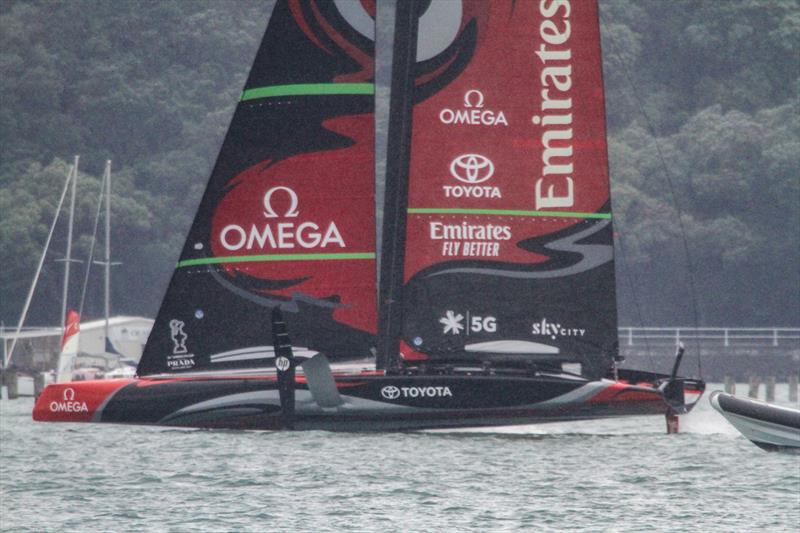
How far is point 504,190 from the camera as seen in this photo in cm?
2761

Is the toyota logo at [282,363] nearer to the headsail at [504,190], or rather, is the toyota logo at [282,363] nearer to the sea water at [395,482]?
the sea water at [395,482]

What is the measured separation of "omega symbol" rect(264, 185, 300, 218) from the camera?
1067 inches

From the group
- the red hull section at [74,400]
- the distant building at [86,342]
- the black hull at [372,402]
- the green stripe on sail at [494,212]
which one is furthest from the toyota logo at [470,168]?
the distant building at [86,342]

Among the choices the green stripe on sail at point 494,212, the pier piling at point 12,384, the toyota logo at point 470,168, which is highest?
the toyota logo at point 470,168

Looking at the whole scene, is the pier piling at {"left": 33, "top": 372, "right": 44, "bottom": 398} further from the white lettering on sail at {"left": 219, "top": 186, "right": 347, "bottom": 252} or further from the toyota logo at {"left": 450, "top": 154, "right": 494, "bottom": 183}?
the toyota logo at {"left": 450, "top": 154, "right": 494, "bottom": 183}

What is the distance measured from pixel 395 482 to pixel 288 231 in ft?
19.1

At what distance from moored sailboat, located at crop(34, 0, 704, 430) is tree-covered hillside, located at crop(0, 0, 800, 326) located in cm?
4484

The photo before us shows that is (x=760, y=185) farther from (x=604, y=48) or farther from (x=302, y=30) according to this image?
(x=302, y=30)

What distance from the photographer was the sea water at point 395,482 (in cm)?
1911

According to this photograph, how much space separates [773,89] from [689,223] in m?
8.32

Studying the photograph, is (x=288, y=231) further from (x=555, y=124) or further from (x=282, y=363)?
(x=555, y=124)

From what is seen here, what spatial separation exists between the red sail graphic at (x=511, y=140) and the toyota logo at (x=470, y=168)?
0.01m

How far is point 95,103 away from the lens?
7919cm

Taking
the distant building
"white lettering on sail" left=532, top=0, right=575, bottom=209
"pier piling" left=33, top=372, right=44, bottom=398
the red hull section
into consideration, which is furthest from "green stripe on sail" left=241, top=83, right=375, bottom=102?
the distant building
